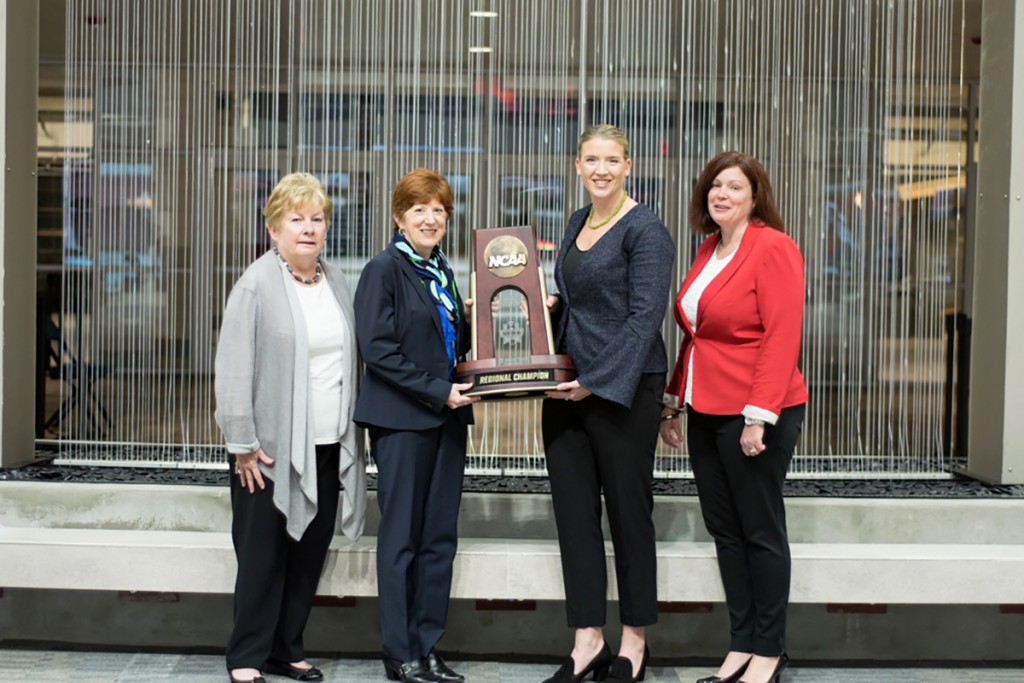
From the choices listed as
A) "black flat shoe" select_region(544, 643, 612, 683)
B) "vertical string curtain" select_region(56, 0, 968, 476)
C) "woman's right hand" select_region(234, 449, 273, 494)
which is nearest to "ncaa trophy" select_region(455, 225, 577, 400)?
"woman's right hand" select_region(234, 449, 273, 494)

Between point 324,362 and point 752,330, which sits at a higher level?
point 752,330

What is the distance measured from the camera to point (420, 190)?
3340mm

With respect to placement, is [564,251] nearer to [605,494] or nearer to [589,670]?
[605,494]

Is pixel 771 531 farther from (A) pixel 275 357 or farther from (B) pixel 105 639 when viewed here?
(B) pixel 105 639

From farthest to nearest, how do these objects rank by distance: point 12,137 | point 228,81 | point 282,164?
point 282,164 < point 228,81 < point 12,137

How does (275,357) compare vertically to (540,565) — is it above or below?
above

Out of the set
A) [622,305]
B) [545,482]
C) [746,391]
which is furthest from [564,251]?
[545,482]

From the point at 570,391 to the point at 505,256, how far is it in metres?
0.48

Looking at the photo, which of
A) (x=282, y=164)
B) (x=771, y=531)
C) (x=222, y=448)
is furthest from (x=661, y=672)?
(x=282, y=164)

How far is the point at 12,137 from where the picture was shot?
4.45m

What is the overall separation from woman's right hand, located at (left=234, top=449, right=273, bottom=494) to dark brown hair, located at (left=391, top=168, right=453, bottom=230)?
0.85 metres

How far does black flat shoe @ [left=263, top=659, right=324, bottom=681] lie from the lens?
356 cm

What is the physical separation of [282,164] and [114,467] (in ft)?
10.7

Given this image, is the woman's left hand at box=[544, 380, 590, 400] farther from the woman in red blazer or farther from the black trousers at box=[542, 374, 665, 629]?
the woman in red blazer
